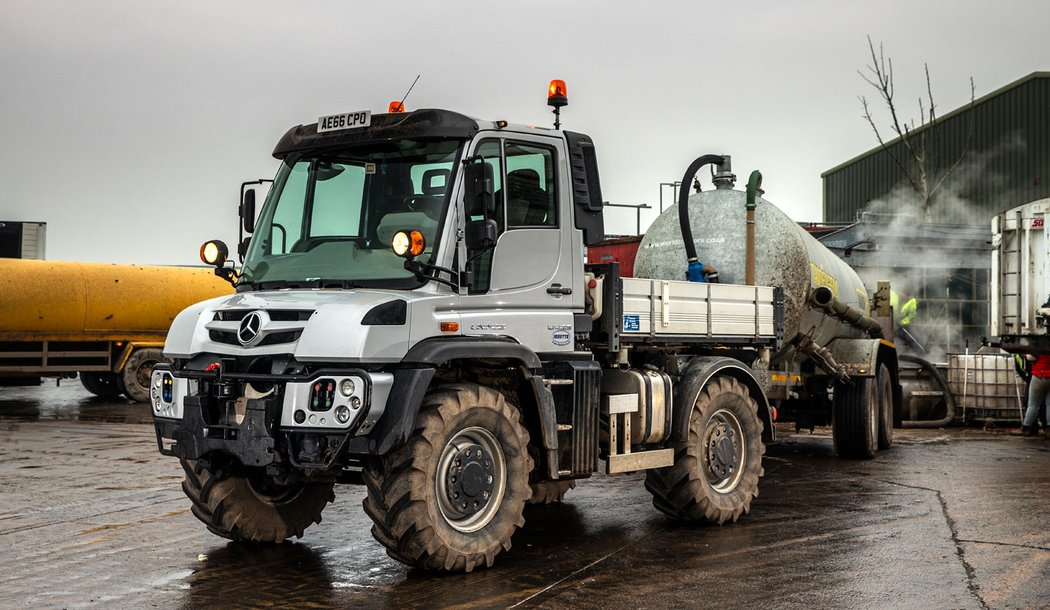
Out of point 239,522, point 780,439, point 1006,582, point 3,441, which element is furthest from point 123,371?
point 1006,582

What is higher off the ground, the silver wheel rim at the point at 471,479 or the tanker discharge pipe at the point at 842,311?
the tanker discharge pipe at the point at 842,311

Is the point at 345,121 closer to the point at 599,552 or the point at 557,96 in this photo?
the point at 557,96

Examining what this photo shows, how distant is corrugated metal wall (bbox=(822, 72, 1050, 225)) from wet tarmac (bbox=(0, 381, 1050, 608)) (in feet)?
73.8

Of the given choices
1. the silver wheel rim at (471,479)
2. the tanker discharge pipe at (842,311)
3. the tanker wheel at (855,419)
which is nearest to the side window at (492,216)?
the silver wheel rim at (471,479)

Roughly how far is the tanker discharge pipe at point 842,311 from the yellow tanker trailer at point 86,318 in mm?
13946

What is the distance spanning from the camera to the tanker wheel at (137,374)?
23281 millimetres

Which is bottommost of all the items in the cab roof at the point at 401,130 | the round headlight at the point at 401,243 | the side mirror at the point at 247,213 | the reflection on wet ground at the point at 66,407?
the reflection on wet ground at the point at 66,407

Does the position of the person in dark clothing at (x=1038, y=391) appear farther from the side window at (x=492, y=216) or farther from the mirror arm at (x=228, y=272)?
the mirror arm at (x=228, y=272)

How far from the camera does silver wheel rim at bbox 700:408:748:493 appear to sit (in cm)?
970

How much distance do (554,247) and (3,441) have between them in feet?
35.2

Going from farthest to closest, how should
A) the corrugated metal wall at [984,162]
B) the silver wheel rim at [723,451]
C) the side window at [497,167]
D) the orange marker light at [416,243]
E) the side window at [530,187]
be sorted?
the corrugated metal wall at [984,162], the silver wheel rim at [723,451], the side window at [530,187], the side window at [497,167], the orange marker light at [416,243]

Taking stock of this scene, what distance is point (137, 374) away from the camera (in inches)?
922

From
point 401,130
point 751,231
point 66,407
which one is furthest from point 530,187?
point 66,407

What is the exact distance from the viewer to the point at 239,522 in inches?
318
